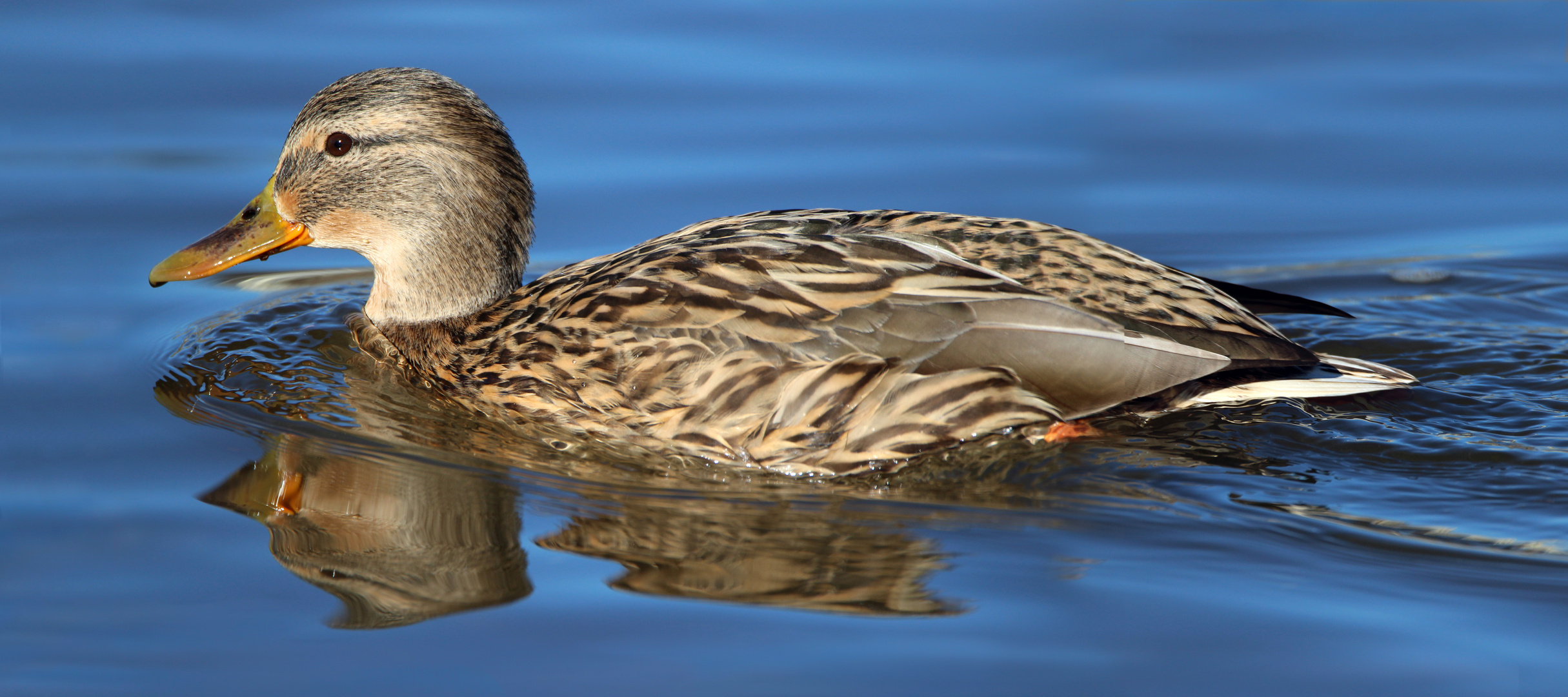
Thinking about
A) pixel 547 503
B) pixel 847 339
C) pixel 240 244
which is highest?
Answer: pixel 240 244

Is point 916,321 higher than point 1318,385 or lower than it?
higher

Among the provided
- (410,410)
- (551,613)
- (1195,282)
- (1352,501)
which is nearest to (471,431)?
(410,410)

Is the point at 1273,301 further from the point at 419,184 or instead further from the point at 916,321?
the point at 419,184

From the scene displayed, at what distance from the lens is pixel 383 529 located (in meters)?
5.48

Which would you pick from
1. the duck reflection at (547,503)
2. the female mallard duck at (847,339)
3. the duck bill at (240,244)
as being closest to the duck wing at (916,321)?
the female mallard duck at (847,339)

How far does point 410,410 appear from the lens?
21.8ft

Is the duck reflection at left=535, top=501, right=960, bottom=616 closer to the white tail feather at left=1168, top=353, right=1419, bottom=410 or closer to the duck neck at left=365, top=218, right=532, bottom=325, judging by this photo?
the white tail feather at left=1168, top=353, right=1419, bottom=410

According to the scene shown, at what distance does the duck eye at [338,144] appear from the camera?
6.80m

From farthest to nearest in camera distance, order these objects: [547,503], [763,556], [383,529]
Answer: [547,503] → [383,529] → [763,556]

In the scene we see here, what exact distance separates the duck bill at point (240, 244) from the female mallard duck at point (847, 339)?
25.5 inches

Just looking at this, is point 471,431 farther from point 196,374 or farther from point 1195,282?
point 1195,282

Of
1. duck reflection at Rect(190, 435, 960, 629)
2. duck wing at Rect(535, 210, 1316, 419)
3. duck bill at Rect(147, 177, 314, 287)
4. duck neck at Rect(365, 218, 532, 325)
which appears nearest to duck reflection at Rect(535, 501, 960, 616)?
duck reflection at Rect(190, 435, 960, 629)

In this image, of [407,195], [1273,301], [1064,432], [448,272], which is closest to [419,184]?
[407,195]

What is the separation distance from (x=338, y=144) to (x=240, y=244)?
682 mm
